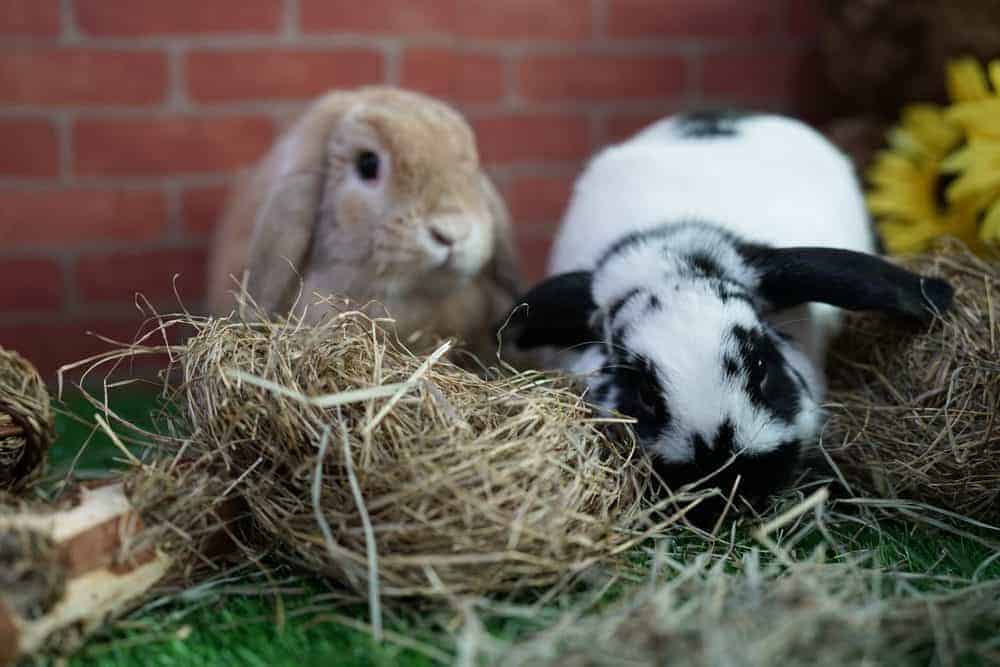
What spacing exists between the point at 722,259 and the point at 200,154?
1520 mm

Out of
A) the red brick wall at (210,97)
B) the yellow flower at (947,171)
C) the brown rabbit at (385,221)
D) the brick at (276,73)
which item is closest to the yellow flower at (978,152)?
the yellow flower at (947,171)

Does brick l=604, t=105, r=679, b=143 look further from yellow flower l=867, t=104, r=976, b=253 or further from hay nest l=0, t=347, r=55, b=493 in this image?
hay nest l=0, t=347, r=55, b=493

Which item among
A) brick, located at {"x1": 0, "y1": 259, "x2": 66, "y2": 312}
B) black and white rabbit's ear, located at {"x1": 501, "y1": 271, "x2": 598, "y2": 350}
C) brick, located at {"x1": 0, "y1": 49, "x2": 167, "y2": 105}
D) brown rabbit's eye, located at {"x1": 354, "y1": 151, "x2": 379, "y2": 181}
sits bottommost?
brick, located at {"x1": 0, "y1": 259, "x2": 66, "y2": 312}

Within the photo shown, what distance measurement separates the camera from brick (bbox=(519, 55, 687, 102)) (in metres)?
2.82

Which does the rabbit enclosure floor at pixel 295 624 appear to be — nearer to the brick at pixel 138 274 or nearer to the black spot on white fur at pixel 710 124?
the black spot on white fur at pixel 710 124

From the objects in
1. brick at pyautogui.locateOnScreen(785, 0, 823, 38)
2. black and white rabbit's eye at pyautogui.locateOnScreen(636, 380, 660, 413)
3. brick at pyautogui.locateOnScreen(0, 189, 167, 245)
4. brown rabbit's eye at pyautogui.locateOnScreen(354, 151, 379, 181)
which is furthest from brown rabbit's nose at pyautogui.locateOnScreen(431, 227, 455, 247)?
brick at pyautogui.locateOnScreen(785, 0, 823, 38)

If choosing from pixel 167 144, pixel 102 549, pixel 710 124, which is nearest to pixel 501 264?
pixel 710 124

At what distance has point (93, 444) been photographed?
78.5 inches

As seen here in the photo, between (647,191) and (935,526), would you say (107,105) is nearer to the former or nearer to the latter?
(647,191)

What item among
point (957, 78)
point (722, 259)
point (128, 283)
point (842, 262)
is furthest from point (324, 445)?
point (957, 78)

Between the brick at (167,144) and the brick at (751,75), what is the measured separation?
1.28 m

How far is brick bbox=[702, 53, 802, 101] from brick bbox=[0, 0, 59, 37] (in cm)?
175

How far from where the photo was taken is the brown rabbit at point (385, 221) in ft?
6.13

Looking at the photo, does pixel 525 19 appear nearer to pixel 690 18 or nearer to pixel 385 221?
pixel 690 18
